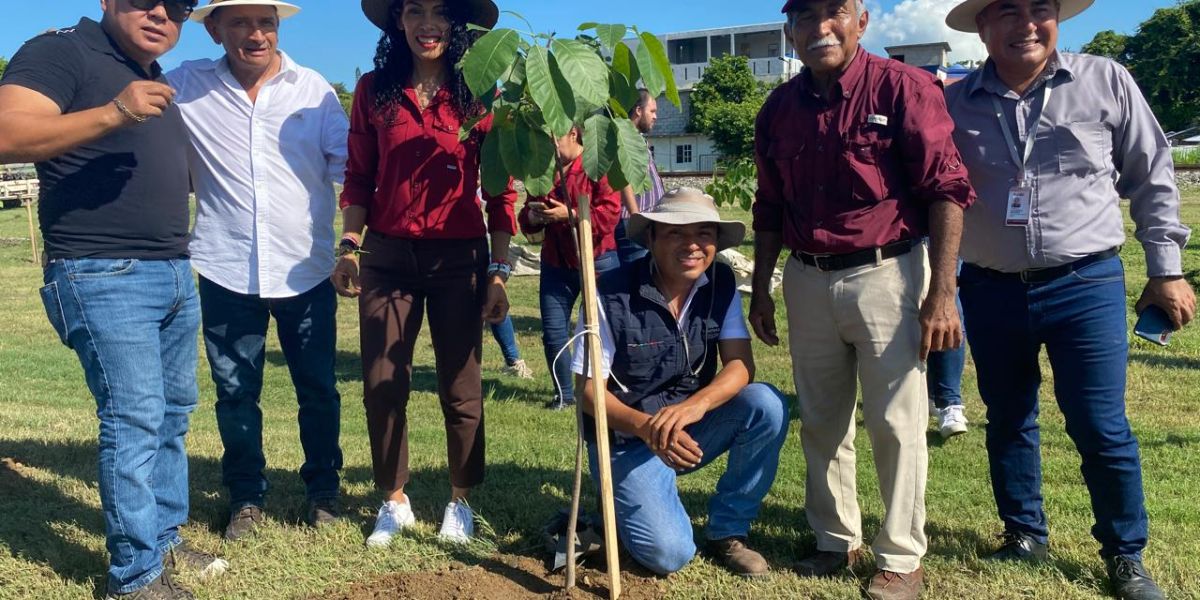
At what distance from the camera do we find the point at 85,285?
3.00 metres

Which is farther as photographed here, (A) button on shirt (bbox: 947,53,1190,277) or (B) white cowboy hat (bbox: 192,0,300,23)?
(B) white cowboy hat (bbox: 192,0,300,23)

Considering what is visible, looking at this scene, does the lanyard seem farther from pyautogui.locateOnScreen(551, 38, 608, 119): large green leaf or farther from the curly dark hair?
the curly dark hair

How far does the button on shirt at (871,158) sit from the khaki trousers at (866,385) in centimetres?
13

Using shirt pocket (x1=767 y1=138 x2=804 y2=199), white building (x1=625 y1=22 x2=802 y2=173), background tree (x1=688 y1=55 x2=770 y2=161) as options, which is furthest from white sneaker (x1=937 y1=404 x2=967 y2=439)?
white building (x1=625 y1=22 x2=802 y2=173)

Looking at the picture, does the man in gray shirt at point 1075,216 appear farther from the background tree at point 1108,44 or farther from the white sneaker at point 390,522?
the background tree at point 1108,44

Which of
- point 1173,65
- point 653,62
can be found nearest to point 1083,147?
point 653,62

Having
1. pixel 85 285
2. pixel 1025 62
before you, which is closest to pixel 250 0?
pixel 85 285

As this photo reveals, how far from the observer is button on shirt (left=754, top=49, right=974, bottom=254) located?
2977mm

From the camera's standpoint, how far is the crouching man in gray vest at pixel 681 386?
11.2 ft

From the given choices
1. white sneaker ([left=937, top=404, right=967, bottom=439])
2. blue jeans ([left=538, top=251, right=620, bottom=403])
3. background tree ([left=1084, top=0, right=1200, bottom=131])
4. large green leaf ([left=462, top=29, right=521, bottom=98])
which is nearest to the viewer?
large green leaf ([left=462, top=29, right=521, bottom=98])

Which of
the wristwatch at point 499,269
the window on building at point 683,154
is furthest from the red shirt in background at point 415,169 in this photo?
the window on building at point 683,154

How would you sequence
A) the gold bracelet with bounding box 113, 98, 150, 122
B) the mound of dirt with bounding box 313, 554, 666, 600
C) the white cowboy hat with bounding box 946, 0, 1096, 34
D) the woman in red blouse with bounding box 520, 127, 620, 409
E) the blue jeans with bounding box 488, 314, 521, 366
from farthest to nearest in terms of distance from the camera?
the blue jeans with bounding box 488, 314, 521, 366 < the woman in red blouse with bounding box 520, 127, 620, 409 < the mound of dirt with bounding box 313, 554, 666, 600 < the white cowboy hat with bounding box 946, 0, 1096, 34 < the gold bracelet with bounding box 113, 98, 150, 122

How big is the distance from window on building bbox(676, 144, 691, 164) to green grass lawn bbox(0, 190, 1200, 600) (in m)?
42.1

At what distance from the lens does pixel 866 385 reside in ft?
10.5
